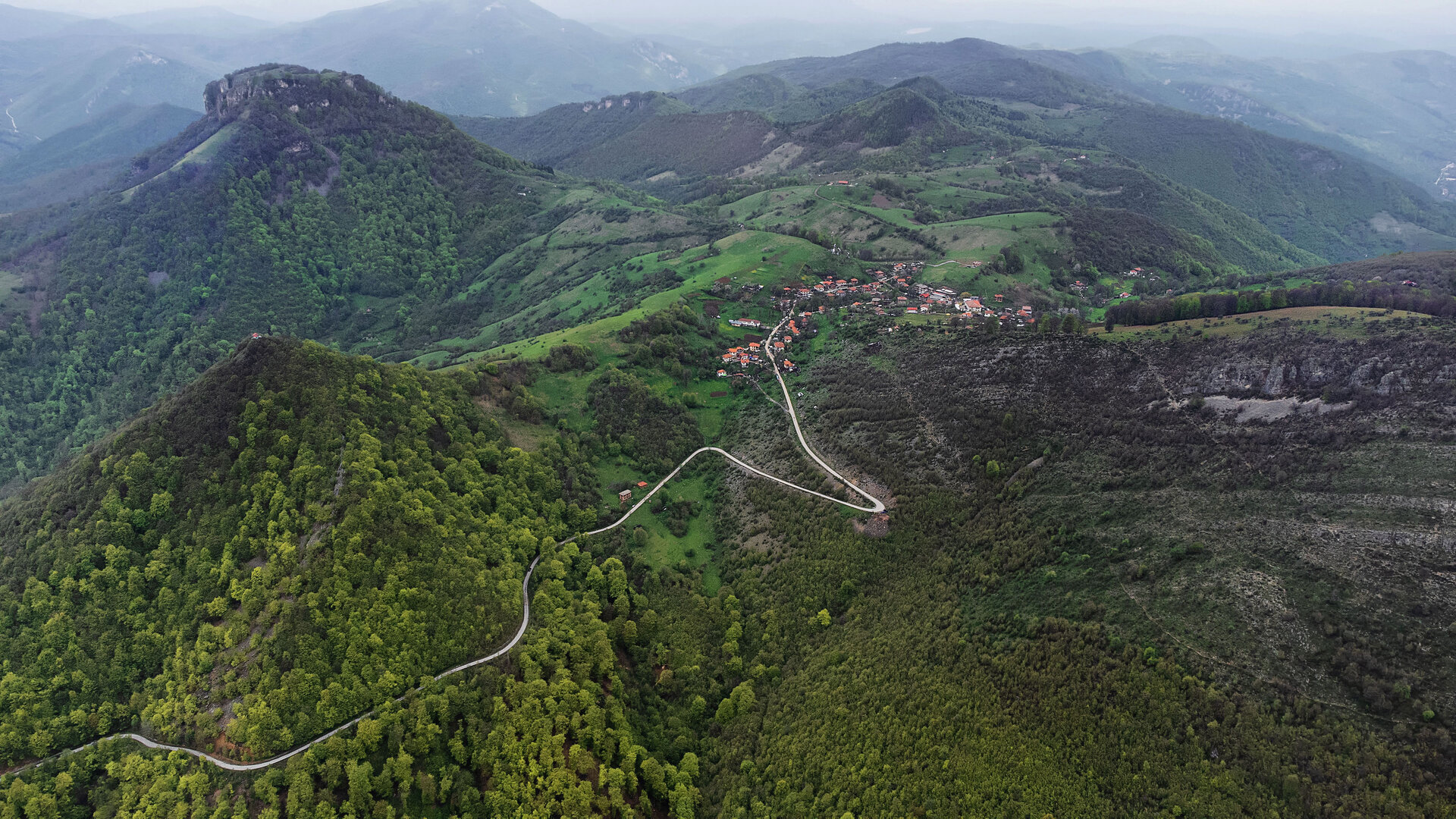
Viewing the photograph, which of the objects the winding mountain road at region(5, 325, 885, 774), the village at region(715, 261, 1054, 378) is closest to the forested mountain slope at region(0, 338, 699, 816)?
the winding mountain road at region(5, 325, 885, 774)

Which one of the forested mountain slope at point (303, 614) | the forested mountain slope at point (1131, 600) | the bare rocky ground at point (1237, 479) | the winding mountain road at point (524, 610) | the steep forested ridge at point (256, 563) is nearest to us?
the forested mountain slope at point (1131, 600)

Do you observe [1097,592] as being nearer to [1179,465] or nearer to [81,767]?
[1179,465]

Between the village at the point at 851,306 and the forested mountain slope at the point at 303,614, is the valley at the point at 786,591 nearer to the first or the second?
the forested mountain slope at the point at 303,614

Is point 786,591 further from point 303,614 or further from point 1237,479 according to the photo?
point 303,614

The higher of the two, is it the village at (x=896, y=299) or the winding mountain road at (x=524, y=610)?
the village at (x=896, y=299)

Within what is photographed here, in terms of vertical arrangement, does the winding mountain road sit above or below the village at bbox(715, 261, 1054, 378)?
below

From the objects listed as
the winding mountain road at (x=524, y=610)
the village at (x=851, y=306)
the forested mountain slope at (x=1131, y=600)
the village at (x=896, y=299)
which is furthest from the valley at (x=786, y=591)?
the village at (x=896, y=299)

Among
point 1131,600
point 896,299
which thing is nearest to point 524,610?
point 1131,600

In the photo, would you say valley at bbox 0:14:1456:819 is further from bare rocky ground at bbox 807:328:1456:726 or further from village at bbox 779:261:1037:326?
village at bbox 779:261:1037:326

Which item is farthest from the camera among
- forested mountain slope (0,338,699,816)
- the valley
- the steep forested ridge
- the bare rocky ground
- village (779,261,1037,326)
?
village (779,261,1037,326)
